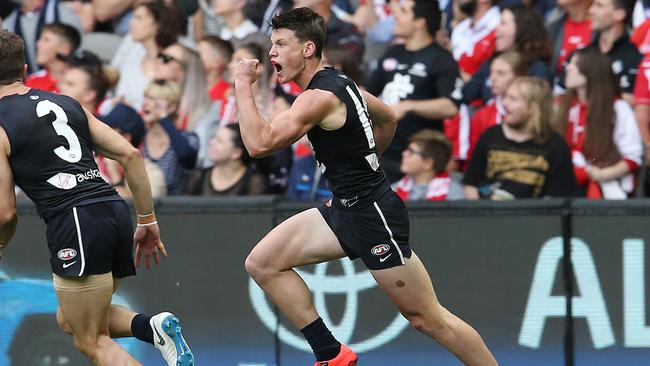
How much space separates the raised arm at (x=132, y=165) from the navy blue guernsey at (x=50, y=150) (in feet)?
0.28

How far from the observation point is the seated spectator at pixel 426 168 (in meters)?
9.52

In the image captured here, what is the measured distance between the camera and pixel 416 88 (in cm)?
998

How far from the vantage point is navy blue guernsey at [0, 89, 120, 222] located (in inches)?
269

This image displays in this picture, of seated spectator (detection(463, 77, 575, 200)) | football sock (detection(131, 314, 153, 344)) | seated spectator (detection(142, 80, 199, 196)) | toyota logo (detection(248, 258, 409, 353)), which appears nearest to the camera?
football sock (detection(131, 314, 153, 344))

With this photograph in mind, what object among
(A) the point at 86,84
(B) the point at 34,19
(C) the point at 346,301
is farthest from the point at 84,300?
(B) the point at 34,19

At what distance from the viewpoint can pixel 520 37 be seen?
33.3 ft

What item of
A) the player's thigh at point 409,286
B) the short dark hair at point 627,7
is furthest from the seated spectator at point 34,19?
the player's thigh at point 409,286

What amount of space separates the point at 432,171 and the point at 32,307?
3.04 meters

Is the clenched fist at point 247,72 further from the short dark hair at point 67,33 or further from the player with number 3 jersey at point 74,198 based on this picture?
the short dark hair at point 67,33

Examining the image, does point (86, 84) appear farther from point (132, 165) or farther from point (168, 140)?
point (132, 165)

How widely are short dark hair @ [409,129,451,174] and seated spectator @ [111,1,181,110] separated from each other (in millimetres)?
2828

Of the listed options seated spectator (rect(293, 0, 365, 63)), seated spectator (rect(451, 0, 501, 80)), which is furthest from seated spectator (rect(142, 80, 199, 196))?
seated spectator (rect(451, 0, 501, 80))

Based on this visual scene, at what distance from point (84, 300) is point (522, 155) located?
363 centimetres

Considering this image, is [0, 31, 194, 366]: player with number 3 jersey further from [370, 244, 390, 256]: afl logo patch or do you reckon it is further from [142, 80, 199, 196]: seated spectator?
[142, 80, 199, 196]: seated spectator
